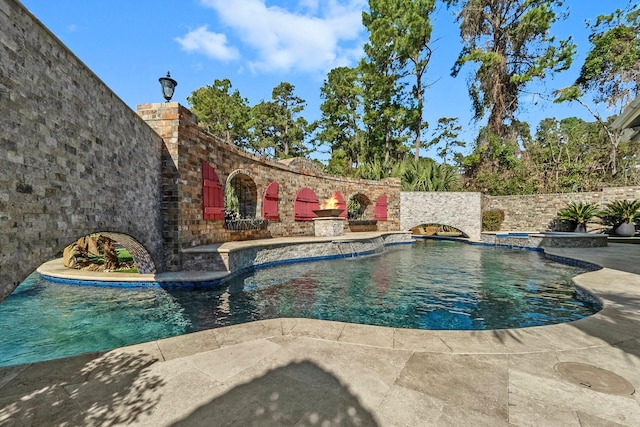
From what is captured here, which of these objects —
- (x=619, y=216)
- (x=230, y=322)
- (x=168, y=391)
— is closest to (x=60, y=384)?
(x=168, y=391)

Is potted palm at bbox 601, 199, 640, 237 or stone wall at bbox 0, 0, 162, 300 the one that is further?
potted palm at bbox 601, 199, 640, 237

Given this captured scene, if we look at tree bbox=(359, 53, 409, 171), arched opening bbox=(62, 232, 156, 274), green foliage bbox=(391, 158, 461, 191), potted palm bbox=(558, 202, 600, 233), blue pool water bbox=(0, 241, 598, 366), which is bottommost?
blue pool water bbox=(0, 241, 598, 366)

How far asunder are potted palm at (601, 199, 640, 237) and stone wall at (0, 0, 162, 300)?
21401 mm

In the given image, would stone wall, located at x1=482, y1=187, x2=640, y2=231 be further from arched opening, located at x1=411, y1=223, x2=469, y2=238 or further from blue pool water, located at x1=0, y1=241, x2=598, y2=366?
blue pool water, located at x1=0, y1=241, x2=598, y2=366

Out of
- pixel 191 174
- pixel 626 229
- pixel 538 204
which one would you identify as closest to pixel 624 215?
pixel 626 229

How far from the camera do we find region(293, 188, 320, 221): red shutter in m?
13.9

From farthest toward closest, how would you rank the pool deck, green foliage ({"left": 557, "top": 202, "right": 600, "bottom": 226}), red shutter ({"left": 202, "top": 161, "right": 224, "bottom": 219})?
green foliage ({"left": 557, "top": 202, "right": 600, "bottom": 226})
red shutter ({"left": 202, "top": 161, "right": 224, "bottom": 219})
the pool deck

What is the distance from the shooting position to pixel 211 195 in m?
8.89

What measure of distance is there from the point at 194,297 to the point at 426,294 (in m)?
5.30

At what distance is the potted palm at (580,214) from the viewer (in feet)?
50.2

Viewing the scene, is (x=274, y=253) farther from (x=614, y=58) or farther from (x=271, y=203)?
(x=614, y=58)

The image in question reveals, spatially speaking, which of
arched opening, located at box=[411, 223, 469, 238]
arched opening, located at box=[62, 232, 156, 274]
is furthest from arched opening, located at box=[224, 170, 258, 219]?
arched opening, located at box=[411, 223, 469, 238]

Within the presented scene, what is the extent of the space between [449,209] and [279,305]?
640 inches

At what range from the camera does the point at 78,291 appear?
257 inches
